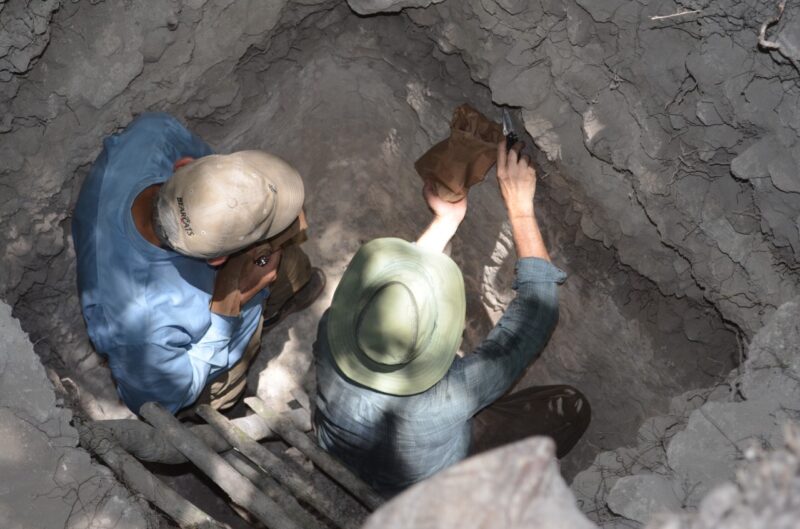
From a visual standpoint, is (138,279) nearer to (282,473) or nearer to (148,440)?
(148,440)

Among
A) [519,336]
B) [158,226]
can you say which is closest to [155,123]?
[158,226]

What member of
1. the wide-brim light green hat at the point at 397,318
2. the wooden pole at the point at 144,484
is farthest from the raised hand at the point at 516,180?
the wooden pole at the point at 144,484

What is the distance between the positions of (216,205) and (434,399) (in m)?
1.02

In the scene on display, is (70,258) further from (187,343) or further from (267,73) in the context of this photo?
(267,73)

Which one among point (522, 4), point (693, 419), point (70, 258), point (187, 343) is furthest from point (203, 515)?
point (522, 4)

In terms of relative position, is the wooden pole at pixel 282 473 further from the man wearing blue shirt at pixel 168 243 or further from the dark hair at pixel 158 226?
the dark hair at pixel 158 226

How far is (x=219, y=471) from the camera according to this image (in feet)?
7.86

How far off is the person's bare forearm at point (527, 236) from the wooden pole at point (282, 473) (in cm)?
111

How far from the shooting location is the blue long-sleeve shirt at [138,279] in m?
2.51

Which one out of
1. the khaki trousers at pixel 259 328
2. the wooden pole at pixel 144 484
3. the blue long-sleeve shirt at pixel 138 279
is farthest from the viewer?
the khaki trousers at pixel 259 328

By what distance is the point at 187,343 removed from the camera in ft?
8.87

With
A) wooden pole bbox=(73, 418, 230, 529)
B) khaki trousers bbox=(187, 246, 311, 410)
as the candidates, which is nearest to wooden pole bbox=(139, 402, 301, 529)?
wooden pole bbox=(73, 418, 230, 529)

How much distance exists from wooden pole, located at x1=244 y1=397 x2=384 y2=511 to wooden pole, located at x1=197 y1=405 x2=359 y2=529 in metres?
0.09

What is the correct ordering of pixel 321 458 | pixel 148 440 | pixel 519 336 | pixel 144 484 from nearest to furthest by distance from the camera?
pixel 144 484 < pixel 148 440 < pixel 519 336 < pixel 321 458
